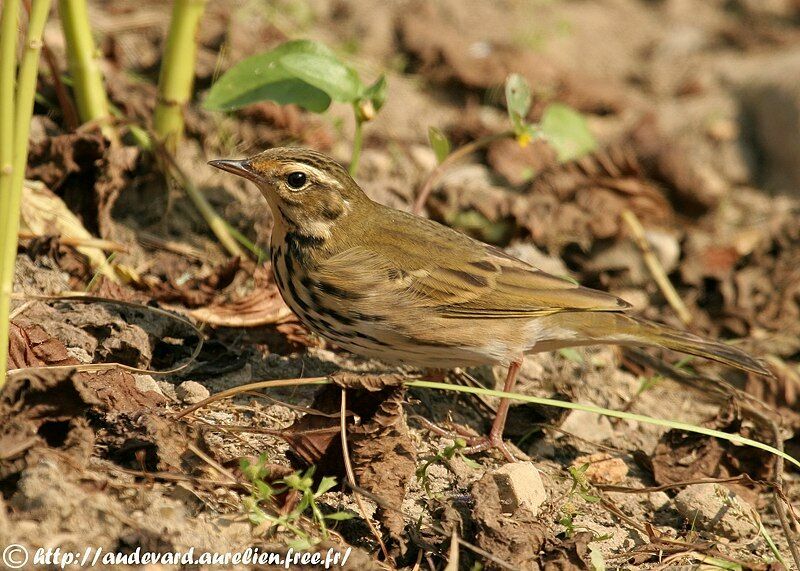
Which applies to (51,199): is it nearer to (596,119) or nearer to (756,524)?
(756,524)

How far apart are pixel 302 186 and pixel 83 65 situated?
167cm

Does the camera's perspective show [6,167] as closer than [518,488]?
Yes

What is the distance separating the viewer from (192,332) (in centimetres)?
517

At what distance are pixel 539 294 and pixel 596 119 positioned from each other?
3.69m

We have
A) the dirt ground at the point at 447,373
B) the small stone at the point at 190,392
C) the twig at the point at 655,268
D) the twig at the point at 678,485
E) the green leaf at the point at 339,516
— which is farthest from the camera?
the twig at the point at 655,268

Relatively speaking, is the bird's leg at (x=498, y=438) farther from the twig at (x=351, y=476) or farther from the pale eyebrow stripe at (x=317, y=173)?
the pale eyebrow stripe at (x=317, y=173)

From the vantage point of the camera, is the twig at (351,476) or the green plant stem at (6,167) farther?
the twig at (351,476)

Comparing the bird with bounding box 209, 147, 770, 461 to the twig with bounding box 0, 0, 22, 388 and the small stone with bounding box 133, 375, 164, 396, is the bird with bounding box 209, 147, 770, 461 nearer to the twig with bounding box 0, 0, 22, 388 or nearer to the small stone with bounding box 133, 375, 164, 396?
the small stone with bounding box 133, 375, 164, 396

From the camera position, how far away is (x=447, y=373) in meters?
5.66

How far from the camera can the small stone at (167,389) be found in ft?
15.1

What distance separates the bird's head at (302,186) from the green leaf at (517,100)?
1.26 m

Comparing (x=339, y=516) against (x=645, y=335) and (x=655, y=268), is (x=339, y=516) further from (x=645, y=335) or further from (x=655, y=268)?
(x=655, y=268)

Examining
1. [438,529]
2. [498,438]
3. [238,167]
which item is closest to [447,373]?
[498,438]
